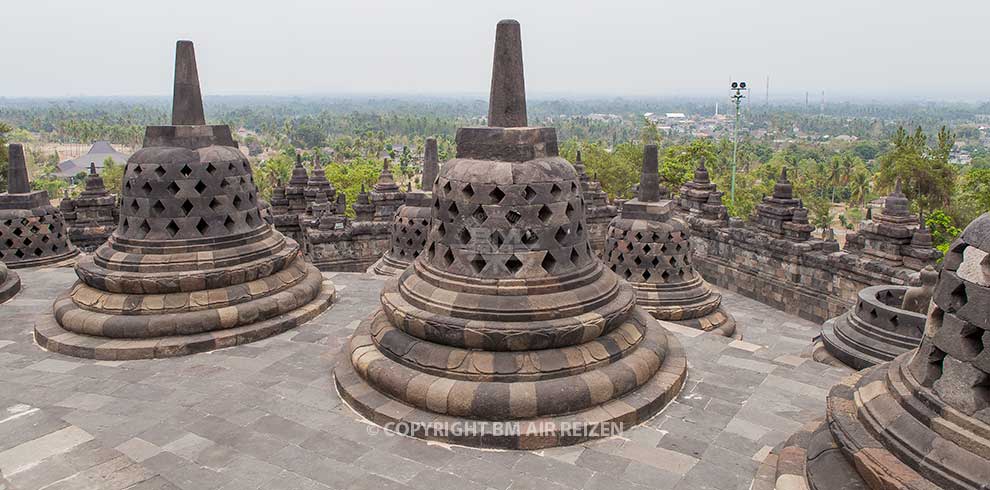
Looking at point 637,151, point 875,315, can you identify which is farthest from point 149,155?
point 637,151

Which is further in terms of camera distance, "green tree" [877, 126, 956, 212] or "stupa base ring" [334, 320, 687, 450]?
"green tree" [877, 126, 956, 212]

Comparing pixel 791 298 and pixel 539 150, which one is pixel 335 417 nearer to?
pixel 539 150

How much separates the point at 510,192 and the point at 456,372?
167 cm

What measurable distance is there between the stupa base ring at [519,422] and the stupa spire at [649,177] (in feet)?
20.8

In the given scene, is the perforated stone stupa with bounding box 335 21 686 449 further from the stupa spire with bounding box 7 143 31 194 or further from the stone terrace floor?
the stupa spire with bounding box 7 143 31 194

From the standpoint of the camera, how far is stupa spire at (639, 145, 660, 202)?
11.5 meters

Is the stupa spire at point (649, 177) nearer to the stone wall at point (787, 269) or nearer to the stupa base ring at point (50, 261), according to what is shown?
the stone wall at point (787, 269)

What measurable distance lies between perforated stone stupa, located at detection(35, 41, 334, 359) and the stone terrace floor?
0.34 meters

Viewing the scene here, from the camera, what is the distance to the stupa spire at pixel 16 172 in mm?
12430

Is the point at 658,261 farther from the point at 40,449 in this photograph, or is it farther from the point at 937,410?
the point at 40,449

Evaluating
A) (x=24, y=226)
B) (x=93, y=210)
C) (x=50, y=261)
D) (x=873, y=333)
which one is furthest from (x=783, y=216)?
(x=93, y=210)

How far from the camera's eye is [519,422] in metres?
5.15

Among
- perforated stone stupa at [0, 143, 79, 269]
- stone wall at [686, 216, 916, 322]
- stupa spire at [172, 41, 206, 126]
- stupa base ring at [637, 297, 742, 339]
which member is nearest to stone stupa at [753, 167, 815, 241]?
stone wall at [686, 216, 916, 322]

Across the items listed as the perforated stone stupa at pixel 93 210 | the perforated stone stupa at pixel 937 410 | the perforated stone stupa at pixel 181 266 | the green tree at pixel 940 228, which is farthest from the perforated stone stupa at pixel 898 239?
the perforated stone stupa at pixel 93 210
